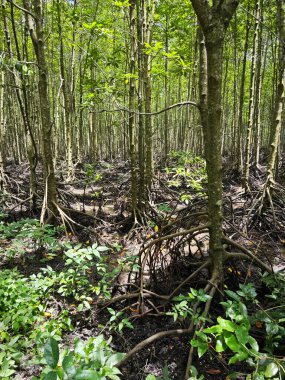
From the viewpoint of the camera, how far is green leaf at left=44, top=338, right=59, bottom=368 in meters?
1.08

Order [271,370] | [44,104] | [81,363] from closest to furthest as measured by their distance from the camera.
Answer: [271,370] → [81,363] → [44,104]

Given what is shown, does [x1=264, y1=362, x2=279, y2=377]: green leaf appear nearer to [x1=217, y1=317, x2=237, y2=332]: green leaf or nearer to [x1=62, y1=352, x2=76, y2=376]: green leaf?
[x1=217, y1=317, x2=237, y2=332]: green leaf

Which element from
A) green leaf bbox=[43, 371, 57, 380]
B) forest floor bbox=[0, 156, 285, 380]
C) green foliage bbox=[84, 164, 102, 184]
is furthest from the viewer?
green foliage bbox=[84, 164, 102, 184]

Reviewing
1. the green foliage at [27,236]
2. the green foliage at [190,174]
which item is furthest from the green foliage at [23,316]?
the green foliage at [190,174]

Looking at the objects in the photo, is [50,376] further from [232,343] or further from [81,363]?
[232,343]

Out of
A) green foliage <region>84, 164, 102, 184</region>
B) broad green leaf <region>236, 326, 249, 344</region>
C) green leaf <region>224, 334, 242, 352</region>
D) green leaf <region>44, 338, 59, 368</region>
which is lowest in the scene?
green foliage <region>84, 164, 102, 184</region>

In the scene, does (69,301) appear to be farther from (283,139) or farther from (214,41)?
(283,139)

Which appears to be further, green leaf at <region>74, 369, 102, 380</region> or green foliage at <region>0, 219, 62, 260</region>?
green foliage at <region>0, 219, 62, 260</region>

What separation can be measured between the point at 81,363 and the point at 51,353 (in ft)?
1.20

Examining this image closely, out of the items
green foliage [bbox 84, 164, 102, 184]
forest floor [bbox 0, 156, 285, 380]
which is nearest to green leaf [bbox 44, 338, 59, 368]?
forest floor [bbox 0, 156, 285, 380]

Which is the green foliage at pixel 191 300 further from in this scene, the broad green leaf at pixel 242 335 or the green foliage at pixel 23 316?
the green foliage at pixel 23 316

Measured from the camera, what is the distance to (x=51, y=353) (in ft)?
3.61

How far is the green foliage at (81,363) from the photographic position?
1.08 meters

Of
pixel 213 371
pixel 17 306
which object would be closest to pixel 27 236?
pixel 17 306
